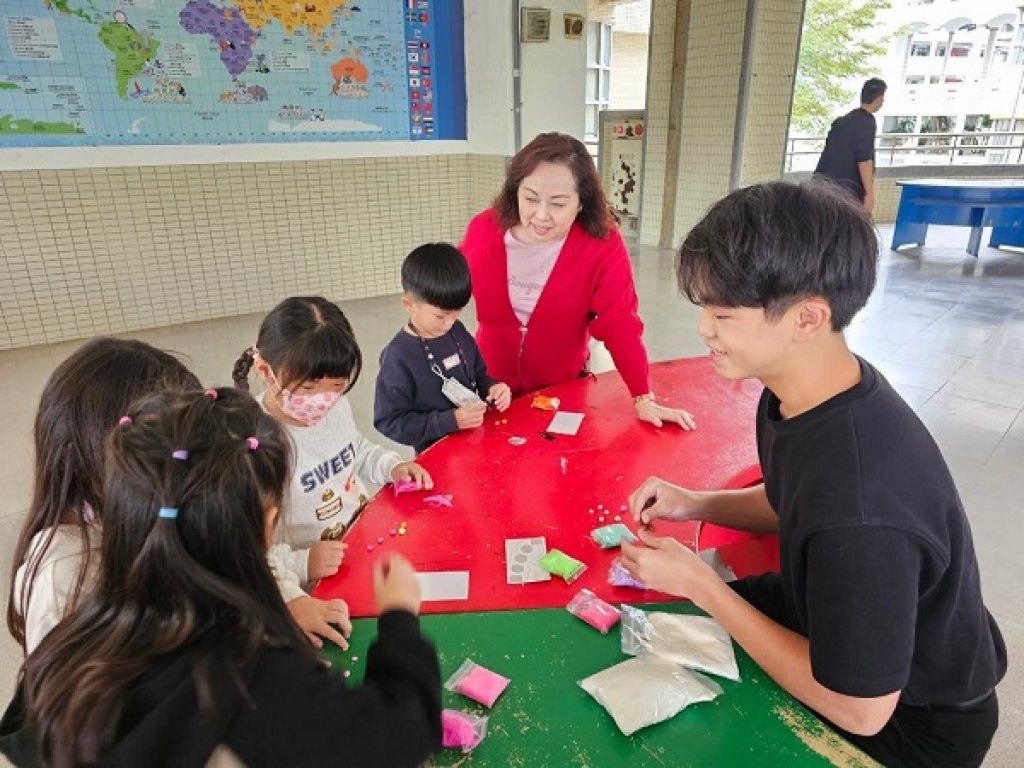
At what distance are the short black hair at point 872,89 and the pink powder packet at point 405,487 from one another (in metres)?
5.60

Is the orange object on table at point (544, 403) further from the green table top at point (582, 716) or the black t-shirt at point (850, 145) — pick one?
the black t-shirt at point (850, 145)

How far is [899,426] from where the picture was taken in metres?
0.85

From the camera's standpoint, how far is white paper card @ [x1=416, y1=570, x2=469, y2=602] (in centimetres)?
110

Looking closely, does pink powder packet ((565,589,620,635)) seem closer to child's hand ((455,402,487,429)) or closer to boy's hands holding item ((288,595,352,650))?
boy's hands holding item ((288,595,352,650))

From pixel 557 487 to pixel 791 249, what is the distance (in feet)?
2.45

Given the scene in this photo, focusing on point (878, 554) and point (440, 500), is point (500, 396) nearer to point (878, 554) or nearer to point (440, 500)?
point (440, 500)

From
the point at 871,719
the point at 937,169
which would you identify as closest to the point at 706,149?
the point at 937,169

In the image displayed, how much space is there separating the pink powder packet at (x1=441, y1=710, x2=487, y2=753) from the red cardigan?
1.16 metres

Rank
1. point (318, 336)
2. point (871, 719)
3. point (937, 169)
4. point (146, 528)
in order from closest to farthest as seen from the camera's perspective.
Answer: point (146, 528) → point (871, 719) → point (318, 336) → point (937, 169)

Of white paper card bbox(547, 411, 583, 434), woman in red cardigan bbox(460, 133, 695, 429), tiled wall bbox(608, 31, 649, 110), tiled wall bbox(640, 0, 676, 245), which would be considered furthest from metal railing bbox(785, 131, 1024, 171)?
white paper card bbox(547, 411, 583, 434)

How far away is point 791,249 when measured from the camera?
0.85m

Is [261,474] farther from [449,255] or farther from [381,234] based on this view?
[381,234]

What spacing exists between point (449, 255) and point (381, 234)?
3.63m

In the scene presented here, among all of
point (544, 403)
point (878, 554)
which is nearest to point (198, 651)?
point (878, 554)
